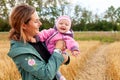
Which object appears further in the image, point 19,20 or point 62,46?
point 62,46

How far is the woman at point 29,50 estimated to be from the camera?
7.15 feet

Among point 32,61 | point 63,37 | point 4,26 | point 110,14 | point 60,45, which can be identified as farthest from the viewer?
point 110,14

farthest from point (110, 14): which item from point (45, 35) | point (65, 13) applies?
point (45, 35)

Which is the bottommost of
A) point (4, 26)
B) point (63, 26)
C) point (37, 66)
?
point (4, 26)

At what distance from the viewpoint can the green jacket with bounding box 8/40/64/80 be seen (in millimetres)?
2176

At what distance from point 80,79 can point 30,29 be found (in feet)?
15.8

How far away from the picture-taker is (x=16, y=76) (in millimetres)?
5617

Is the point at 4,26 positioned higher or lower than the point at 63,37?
lower

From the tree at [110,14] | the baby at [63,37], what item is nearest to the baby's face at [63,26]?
the baby at [63,37]

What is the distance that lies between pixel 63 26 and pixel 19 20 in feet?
1.30

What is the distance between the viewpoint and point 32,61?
2.18m

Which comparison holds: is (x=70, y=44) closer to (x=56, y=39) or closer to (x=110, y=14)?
(x=56, y=39)

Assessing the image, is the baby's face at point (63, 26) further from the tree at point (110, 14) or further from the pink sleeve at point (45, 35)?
the tree at point (110, 14)

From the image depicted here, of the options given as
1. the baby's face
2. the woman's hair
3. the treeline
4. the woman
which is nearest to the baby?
the baby's face
